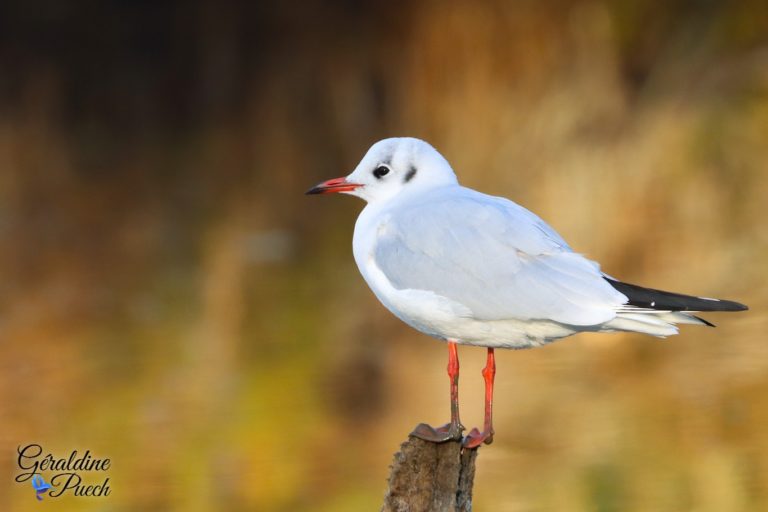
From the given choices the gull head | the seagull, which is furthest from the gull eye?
the seagull

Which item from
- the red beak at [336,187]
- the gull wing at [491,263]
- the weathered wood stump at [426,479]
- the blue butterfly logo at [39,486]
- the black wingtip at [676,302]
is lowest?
the blue butterfly logo at [39,486]

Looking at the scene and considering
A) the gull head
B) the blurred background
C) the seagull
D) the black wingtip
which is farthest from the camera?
the blurred background

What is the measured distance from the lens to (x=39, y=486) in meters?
5.25

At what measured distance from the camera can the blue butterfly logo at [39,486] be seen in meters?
5.21

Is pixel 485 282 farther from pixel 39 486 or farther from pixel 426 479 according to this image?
pixel 39 486

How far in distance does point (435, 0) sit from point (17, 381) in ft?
12.5

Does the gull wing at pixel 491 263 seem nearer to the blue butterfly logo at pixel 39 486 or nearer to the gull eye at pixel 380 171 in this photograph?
the gull eye at pixel 380 171

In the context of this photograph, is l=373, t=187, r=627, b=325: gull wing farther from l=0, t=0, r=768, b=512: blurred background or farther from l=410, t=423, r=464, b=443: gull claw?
l=0, t=0, r=768, b=512: blurred background

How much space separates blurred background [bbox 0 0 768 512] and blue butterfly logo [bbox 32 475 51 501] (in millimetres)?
113

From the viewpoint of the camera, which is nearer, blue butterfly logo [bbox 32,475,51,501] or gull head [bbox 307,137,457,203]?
gull head [bbox 307,137,457,203]

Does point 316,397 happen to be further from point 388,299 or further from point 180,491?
point 388,299

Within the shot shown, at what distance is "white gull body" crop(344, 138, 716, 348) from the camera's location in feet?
10.7

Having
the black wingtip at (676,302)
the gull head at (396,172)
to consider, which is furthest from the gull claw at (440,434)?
the gull head at (396,172)

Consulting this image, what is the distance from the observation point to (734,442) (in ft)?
19.5
